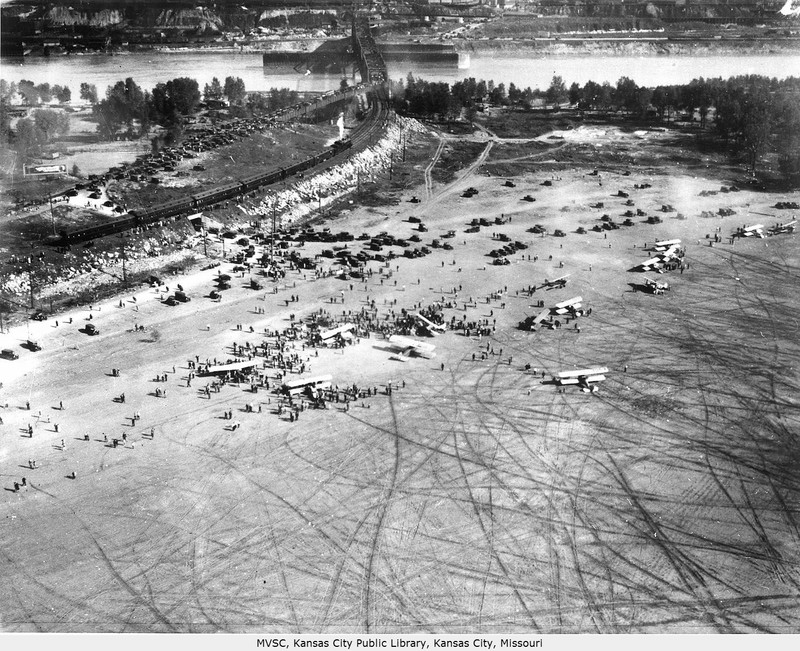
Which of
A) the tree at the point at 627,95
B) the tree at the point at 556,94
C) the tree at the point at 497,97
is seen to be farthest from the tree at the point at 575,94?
the tree at the point at 497,97

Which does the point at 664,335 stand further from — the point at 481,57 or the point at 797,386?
the point at 481,57

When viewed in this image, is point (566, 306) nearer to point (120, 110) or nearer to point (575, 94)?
point (120, 110)

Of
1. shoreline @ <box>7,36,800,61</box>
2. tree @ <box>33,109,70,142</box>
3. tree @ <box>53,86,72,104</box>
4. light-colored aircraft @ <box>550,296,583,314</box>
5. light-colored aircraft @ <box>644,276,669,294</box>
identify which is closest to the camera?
light-colored aircraft @ <box>550,296,583,314</box>

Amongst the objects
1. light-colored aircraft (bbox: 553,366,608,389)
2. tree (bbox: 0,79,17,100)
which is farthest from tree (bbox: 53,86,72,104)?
light-colored aircraft (bbox: 553,366,608,389)

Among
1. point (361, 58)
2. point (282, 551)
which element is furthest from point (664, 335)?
point (361, 58)

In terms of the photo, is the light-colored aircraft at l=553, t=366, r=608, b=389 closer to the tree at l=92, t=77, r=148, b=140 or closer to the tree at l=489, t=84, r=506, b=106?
the tree at l=92, t=77, r=148, b=140

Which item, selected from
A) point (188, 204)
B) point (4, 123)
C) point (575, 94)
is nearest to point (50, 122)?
point (4, 123)
